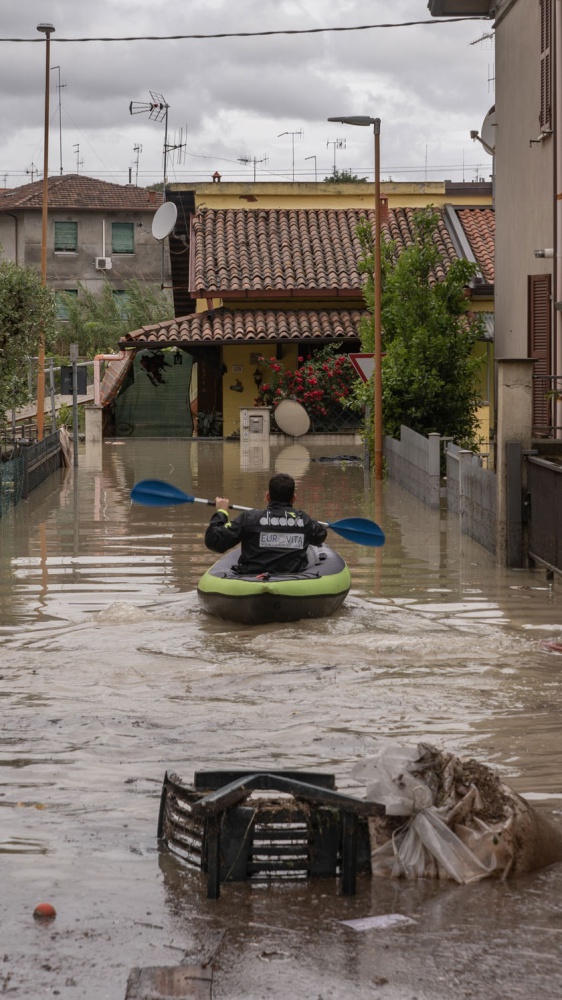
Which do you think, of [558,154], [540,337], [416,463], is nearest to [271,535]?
[558,154]

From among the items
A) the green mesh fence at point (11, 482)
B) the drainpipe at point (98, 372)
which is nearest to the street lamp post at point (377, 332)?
the green mesh fence at point (11, 482)

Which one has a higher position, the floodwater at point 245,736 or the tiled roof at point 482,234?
→ the tiled roof at point 482,234

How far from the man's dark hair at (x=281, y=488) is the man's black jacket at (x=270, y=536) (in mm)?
66

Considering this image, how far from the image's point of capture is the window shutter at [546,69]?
2002 cm

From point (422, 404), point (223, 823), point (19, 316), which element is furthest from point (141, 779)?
point (422, 404)

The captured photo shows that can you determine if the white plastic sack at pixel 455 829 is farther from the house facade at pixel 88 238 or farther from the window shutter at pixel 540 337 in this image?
the house facade at pixel 88 238

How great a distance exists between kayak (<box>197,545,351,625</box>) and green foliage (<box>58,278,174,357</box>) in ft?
124

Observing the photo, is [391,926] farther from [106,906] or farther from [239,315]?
[239,315]

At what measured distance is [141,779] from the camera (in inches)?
297

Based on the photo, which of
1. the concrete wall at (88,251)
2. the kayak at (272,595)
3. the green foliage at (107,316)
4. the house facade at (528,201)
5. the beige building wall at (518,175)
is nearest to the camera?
the kayak at (272,595)

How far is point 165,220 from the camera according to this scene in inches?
1591

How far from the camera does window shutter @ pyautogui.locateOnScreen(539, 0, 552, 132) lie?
65.7 ft

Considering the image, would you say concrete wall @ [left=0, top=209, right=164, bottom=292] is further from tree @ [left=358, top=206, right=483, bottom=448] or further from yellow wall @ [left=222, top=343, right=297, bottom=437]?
tree @ [left=358, top=206, right=483, bottom=448]

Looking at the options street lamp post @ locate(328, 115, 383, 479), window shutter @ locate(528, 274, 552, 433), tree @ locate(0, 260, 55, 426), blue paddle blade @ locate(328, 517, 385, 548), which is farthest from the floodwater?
street lamp post @ locate(328, 115, 383, 479)
